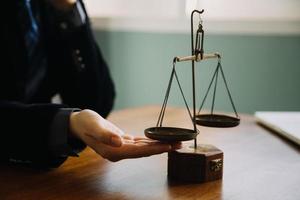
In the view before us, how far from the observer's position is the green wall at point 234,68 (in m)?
2.06

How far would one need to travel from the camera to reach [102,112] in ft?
4.80

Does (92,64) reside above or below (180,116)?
above

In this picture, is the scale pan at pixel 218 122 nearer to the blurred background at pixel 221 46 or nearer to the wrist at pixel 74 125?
the wrist at pixel 74 125

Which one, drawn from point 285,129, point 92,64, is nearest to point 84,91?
point 92,64

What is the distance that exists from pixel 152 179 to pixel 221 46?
1.43 metres

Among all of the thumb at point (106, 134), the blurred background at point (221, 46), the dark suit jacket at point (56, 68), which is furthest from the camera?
the blurred background at point (221, 46)

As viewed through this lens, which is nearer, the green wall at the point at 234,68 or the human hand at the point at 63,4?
the human hand at the point at 63,4

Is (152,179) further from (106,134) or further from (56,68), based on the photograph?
(56,68)

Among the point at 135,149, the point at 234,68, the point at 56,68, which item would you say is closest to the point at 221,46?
the point at 234,68

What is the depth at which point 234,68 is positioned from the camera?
213 cm

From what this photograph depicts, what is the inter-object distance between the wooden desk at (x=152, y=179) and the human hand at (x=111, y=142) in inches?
1.9

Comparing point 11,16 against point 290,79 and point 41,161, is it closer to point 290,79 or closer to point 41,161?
point 41,161

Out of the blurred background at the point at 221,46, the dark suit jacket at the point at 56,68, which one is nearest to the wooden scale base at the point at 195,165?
the dark suit jacket at the point at 56,68

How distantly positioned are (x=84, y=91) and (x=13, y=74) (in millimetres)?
264
